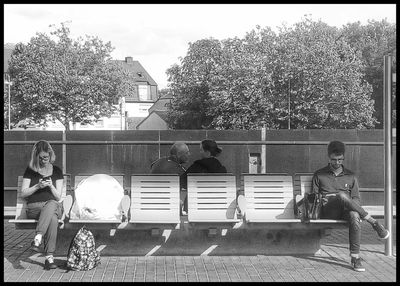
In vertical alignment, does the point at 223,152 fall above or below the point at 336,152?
below

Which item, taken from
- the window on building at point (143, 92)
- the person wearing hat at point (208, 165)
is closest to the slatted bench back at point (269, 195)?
the person wearing hat at point (208, 165)

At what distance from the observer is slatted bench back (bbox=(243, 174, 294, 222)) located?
8516mm

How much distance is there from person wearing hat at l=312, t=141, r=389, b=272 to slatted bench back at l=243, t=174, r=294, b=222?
1.22ft

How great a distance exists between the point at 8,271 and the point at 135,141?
8.01 metres

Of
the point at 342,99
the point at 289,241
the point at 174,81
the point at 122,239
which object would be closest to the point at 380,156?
the point at 289,241

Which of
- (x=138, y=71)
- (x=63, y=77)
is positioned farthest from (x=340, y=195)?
(x=138, y=71)

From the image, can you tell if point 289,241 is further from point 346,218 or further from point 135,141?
point 135,141

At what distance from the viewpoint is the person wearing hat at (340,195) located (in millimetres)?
8078

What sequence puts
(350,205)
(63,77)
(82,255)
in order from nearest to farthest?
(82,255) < (350,205) < (63,77)

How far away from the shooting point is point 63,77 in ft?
160

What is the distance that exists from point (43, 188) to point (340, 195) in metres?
3.63

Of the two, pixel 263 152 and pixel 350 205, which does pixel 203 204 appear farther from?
pixel 263 152

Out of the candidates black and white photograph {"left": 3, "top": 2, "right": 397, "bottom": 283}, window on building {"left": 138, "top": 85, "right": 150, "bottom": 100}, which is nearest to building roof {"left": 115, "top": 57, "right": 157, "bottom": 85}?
window on building {"left": 138, "top": 85, "right": 150, "bottom": 100}

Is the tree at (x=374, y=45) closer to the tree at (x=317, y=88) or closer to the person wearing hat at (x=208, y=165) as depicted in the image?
the tree at (x=317, y=88)
